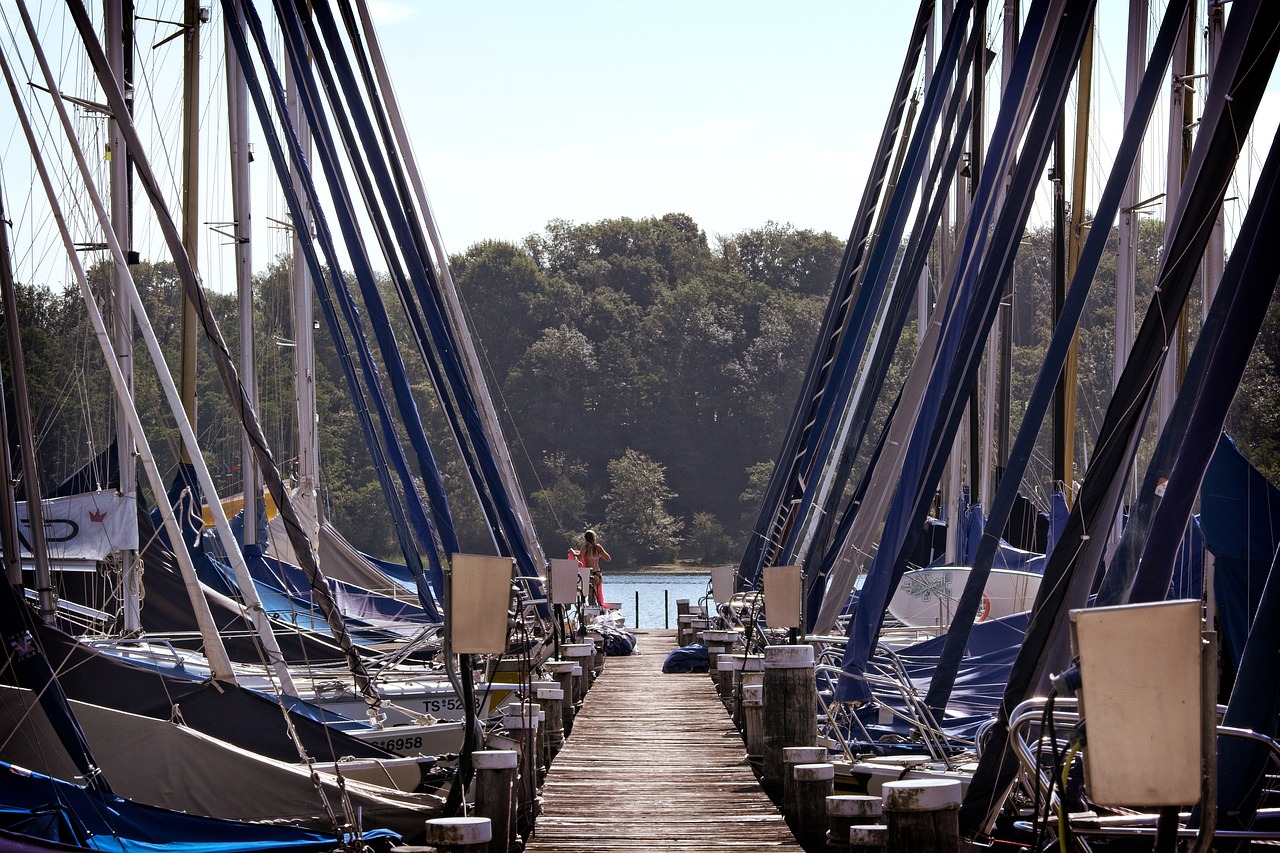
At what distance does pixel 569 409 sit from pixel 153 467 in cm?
6264

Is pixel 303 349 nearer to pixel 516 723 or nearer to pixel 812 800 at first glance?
pixel 516 723

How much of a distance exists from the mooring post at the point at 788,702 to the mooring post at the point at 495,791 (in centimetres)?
300

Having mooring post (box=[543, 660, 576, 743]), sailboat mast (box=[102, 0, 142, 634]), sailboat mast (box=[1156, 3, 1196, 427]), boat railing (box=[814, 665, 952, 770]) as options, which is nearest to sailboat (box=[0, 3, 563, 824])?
sailboat mast (box=[102, 0, 142, 634])

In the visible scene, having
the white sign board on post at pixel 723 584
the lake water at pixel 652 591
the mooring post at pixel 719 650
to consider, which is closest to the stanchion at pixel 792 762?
the mooring post at pixel 719 650

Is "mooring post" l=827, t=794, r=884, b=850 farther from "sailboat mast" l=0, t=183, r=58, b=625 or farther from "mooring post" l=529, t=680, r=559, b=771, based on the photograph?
"sailboat mast" l=0, t=183, r=58, b=625

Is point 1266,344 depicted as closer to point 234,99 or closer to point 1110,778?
point 234,99

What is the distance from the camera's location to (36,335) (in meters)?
21.1

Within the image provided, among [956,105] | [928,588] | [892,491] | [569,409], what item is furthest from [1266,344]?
[569,409]

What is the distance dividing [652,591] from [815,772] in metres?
53.4

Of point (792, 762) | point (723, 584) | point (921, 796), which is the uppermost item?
point (921, 796)

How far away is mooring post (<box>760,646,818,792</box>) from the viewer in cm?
1127

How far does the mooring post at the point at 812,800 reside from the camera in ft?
32.2

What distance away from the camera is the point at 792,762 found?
1023cm

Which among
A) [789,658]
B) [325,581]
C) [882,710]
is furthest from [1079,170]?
[325,581]
